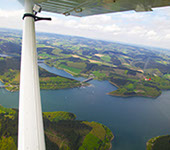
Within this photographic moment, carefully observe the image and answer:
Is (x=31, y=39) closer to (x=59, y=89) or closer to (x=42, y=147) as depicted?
(x=42, y=147)

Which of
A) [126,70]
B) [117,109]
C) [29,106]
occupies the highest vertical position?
[29,106]

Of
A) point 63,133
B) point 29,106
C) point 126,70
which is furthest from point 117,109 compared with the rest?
point 29,106

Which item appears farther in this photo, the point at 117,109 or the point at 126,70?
the point at 126,70

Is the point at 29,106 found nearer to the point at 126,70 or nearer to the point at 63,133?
the point at 63,133

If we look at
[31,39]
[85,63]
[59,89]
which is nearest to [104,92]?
[59,89]

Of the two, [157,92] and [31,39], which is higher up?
[31,39]
